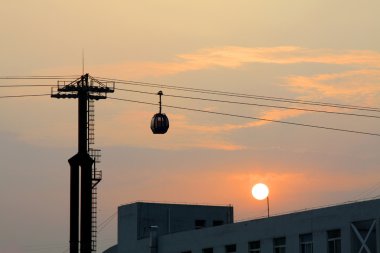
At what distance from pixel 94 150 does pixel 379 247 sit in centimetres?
2759

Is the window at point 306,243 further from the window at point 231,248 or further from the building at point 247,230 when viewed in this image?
the window at point 231,248

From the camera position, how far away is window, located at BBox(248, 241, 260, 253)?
245 feet

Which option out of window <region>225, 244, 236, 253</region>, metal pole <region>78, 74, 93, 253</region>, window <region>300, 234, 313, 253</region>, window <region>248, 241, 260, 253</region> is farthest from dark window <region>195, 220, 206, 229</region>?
window <region>300, 234, 313, 253</region>

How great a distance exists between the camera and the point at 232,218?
352 feet

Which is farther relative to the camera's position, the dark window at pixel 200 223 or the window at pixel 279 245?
the dark window at pixel 200 223

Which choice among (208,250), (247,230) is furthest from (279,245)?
(208,250)

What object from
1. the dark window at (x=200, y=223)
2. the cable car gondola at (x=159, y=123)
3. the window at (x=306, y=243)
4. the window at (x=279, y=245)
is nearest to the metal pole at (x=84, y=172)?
the cable car gondola at (x=159, y=123)

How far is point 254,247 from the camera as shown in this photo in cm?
7519

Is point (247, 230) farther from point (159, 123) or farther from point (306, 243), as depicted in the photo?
point (159, 123)

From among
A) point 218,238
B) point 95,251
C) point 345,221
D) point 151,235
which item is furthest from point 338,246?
point 151,235

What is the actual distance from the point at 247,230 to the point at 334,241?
10990mm

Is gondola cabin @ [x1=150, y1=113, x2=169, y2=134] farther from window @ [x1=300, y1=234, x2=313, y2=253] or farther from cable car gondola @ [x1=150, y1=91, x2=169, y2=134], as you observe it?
window @ [x1=300, y1=234, x2=313, y2=253]

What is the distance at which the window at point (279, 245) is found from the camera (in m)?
71.5

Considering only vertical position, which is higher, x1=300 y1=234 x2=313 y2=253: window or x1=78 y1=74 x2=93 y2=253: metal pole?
x1=78 y1=74 x2=93 y2=253: metal pole
